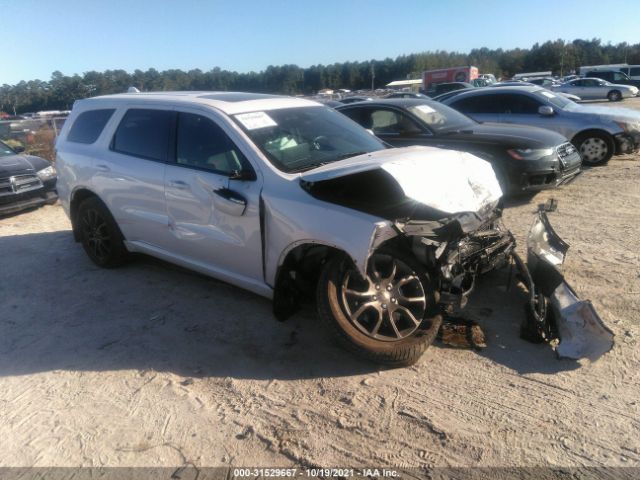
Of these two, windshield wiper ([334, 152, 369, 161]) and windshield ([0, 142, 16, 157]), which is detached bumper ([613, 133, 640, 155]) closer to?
windshield wiper ([334, 152, 369, 161])

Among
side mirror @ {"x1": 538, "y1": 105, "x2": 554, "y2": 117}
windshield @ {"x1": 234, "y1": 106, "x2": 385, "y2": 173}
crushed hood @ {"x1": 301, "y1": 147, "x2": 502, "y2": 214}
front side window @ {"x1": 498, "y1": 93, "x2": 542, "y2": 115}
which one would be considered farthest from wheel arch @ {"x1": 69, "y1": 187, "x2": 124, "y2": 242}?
side mirror @ {"x1": 538, "y1": 105, "x2": 554, "y2": 117}

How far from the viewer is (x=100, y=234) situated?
5164 mm

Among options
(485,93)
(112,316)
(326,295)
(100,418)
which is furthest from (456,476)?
(485,93)

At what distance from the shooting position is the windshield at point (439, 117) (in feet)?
24.5

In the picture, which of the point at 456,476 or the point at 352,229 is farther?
the point at 352,229

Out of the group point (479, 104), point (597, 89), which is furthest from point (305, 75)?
point (479, 104)

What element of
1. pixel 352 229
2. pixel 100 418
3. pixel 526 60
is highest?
pixel 526 60

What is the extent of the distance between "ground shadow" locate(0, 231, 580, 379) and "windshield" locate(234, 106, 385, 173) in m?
1.30

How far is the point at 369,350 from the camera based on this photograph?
3182 mm

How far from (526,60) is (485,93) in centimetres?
9333

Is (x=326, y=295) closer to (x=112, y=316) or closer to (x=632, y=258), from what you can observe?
(x=112, y=316)

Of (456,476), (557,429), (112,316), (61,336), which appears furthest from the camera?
(112,316)

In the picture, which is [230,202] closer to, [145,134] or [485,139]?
[145,134]

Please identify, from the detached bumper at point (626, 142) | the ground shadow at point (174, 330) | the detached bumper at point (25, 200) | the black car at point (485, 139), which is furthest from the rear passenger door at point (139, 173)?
the detached bumper at point (626, 142)
